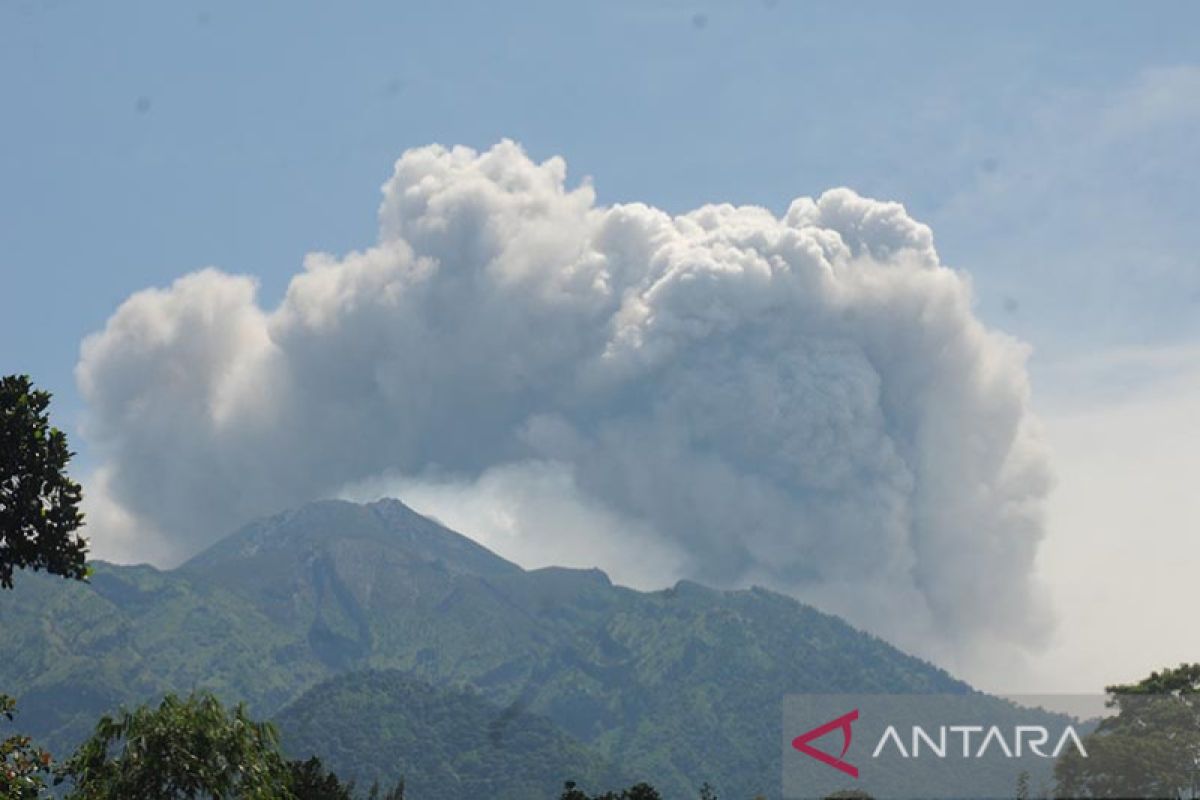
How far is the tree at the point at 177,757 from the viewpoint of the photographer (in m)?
37.7

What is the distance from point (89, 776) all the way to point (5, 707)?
11450 mm

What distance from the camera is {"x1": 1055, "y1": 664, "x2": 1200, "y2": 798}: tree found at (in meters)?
100

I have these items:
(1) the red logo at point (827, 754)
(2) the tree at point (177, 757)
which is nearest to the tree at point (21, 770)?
(2) the tree at point (177, 757)

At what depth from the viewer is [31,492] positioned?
55156 mm

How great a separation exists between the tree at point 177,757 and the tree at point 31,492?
16751mm

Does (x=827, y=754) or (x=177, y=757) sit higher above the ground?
(x=827, y=754)

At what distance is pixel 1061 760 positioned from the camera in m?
108

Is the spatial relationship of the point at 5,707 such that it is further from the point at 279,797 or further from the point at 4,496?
the point at 279,797

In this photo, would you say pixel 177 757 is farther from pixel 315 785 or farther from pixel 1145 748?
pixel 315 785

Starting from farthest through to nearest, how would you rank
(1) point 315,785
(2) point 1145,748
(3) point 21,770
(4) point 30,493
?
1. (1) point 315,785
2. (2) point 1145,748
3. (4) point 30,493
4. (3) point 21,770

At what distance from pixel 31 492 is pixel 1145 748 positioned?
76.6m

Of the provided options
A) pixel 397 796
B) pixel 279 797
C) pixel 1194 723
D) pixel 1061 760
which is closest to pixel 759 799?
pixel 1061 760

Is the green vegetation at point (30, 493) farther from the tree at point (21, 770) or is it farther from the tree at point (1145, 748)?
the tree at point (1145, 748)

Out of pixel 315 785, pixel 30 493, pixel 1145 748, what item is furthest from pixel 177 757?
pixel 315 785
